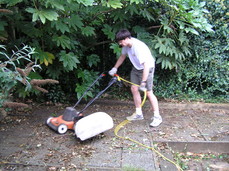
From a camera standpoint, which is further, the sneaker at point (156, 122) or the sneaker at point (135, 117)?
the sneaker at point (135, 117)

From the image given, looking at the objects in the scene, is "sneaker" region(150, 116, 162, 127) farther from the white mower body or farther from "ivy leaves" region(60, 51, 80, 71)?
"ivy leaves" region(60, 51, 80, 71)

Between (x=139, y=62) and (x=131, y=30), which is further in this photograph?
(x=131, y=30)

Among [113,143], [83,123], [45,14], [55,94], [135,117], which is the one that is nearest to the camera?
[45,14]

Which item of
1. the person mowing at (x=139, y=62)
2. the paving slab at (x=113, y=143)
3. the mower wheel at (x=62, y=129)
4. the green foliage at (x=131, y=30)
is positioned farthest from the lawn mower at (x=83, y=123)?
the green foliage at (x=131, y=30)

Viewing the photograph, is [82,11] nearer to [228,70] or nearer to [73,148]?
[73,148]

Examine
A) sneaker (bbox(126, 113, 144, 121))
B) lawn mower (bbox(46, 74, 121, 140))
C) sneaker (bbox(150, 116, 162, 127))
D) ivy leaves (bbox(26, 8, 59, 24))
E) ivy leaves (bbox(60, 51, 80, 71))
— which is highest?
ivy leaves (bbox(26, 8, 59, 24))

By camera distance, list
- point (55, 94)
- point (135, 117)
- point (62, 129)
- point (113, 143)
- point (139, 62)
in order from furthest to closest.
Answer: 1. point (55, 94)
2. point (135, 117)
3. point (139, 62)
4. point (62, 129)
5. point (113, 143)

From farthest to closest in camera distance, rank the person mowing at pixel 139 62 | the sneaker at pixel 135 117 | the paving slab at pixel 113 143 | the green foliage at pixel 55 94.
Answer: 1. the green foliage at pixel 55 94
2. the sneaker at pixel 135 117
3. the person mowing at pixel 139 62
4. the paving slab at pixel 113 143

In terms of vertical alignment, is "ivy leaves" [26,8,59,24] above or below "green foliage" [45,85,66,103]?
above

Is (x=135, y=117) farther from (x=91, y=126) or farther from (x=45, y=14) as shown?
(x=45, y=14)

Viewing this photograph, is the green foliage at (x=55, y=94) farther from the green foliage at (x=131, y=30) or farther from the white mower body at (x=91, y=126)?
the white mower body at (x=91, y=126)

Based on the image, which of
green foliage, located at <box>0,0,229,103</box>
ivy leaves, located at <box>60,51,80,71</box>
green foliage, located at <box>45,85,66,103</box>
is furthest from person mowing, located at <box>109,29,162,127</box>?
green foliage, located at <box>45,85,66,103</box>

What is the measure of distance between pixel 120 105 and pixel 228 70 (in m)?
2.64

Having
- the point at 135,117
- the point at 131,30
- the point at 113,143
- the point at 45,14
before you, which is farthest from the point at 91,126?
the point at 131,30
